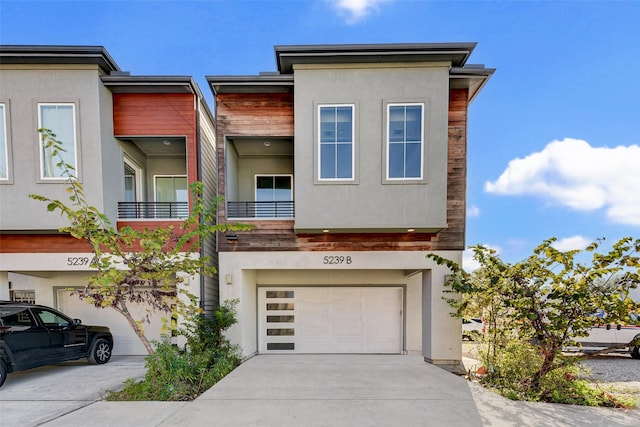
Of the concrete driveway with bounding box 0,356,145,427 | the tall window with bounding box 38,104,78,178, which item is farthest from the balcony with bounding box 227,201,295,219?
the concrete driveway with bounding box 0,356,145,427

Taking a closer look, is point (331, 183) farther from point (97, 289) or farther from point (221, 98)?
point (97, 289)

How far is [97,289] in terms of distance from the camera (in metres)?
4.58

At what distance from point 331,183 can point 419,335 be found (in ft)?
16.7

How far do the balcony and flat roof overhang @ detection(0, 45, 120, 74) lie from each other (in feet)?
14.5

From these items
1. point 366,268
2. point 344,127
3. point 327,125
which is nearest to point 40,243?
point 327,125

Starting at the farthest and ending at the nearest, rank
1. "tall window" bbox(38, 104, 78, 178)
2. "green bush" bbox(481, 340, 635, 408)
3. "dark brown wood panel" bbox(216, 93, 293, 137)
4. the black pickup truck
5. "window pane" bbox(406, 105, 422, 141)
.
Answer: "dark brown wood panel" bbox(216, 93, 293, 137) → "tall window" bbox(38, 104, 78, 178) → "window pane" bbox(406, 105, 422, 141) → the black pickup truck → "green bush" bbox(481, 340, 635, 408)

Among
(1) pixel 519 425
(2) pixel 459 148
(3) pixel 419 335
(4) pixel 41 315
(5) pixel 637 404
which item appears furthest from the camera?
(3) pixel 419 335

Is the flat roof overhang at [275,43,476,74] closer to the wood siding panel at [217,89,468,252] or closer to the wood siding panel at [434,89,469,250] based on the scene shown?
the wood siding panel at [217,89,468,252]

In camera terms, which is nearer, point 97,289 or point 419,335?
point 97,289

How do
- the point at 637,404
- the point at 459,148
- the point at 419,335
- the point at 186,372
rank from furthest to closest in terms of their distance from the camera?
1. the point at 419,335
2. the point at 459,148
3. the point at 186,372
4. the point at 637,404

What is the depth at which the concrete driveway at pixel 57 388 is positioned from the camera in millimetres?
4137

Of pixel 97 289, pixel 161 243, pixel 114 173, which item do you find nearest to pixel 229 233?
pixel 161 243

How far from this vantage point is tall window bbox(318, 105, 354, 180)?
20.5 feet

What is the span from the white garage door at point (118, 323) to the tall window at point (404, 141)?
24.9 ft
